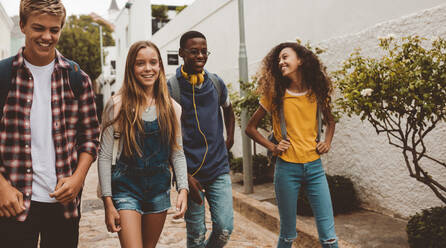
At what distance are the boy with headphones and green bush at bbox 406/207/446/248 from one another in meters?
1.73

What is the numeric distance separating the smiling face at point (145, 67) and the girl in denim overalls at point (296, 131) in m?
0.98

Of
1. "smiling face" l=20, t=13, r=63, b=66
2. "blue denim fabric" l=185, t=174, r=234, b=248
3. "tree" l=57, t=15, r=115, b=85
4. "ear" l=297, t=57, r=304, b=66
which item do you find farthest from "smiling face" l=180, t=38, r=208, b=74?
"tree" l=57, t=15, r=115, b=85

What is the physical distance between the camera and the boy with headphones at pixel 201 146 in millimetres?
3016

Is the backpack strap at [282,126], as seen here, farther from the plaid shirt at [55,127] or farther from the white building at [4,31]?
the white building at [4,31]

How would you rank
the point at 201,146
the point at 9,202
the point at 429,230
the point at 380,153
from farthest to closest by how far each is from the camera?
the point at 380,153, the point at 429,230, the point at 201,146, the point at 9,202

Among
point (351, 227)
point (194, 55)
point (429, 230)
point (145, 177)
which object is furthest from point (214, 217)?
point (351, 227)

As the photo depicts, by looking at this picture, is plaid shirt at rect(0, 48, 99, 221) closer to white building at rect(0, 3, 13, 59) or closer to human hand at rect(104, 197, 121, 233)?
human hand at rect(104, 197, 121, 233)

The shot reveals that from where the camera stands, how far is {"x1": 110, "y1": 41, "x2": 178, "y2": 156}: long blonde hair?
2.43 m

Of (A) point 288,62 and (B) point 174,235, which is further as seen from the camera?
(B) point 174,235

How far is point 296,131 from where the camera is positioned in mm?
3031

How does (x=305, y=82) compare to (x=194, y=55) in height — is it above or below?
below

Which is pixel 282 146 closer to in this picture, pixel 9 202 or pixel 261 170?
pixel 9 202

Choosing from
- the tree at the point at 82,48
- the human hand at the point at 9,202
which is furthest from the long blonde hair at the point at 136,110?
the tree at the point at 82,48

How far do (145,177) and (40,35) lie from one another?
38.4 inches
